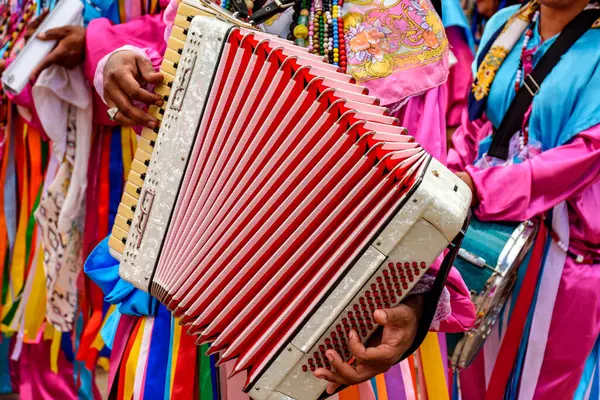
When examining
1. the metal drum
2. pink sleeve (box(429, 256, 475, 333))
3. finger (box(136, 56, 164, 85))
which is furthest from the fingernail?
A: the metal drum

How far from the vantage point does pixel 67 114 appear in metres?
3.04

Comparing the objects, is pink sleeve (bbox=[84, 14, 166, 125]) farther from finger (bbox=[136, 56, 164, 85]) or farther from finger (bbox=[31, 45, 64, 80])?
finger (bbox=[136, 56, 164, 85])

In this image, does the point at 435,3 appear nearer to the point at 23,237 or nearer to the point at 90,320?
the point at 90,320

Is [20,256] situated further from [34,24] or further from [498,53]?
[498,53]

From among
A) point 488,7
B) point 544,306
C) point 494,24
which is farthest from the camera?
point 488,7

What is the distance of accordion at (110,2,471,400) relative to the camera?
1.51m

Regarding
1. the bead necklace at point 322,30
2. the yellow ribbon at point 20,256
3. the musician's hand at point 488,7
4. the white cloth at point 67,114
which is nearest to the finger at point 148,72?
the bead necklace at point 322,30

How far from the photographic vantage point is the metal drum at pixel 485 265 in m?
2.53

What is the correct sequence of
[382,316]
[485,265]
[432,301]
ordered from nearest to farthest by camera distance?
[382,316] < [432,301] < [485,265]

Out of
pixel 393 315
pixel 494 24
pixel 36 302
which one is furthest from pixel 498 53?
pixel 36 302

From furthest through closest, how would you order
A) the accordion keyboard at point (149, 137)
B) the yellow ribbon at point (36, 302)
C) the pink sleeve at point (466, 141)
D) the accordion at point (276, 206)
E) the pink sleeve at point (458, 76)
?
the pink sleeve at point (458, 76), the yellow ribbon at point (36, 302), the pink sleeve at point (466, 141), the accordion keyboard at point (149, 137), the accordion at point (276, 206)

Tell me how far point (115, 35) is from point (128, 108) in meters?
0.91

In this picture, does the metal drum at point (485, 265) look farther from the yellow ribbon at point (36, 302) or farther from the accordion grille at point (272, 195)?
the yellow ribbon at point (36, 302)

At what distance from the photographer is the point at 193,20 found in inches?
68.3
